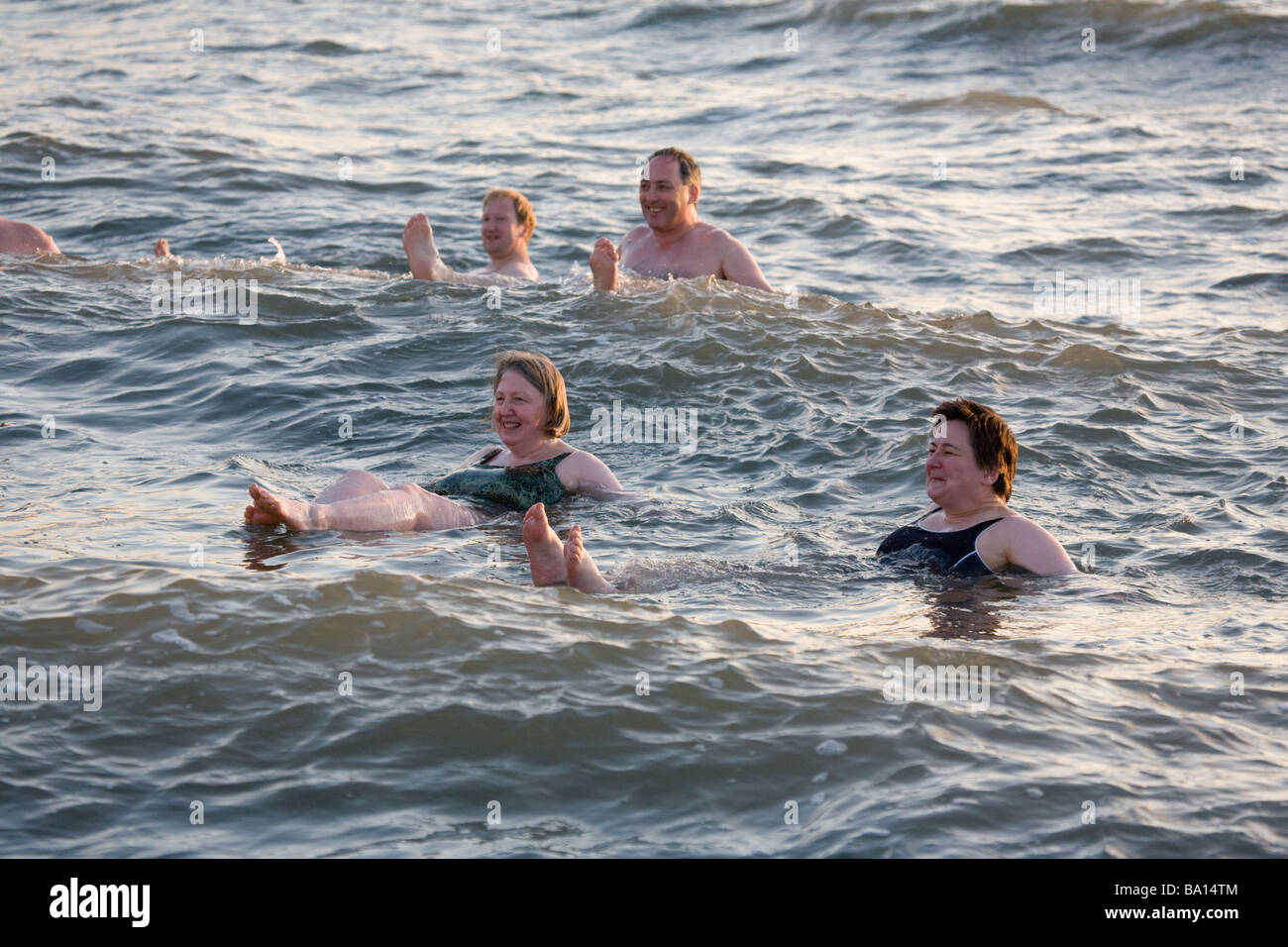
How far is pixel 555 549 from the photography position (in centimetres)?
627

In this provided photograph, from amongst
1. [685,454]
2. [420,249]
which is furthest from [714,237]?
[685,454]

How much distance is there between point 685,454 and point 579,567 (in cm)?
301

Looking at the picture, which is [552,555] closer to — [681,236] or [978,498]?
[978,498]

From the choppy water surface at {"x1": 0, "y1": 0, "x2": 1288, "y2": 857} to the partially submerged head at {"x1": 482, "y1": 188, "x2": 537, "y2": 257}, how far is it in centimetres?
117

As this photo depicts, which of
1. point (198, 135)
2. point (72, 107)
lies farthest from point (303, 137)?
point (72, 107)

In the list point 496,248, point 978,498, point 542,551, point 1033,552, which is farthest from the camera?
point 496,248

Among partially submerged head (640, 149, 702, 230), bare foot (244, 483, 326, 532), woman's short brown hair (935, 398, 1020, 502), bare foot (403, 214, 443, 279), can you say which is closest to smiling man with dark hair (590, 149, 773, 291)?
partially submerged head (640, 149, 702, 230)

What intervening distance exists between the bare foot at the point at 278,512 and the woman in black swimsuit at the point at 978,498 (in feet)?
9.62

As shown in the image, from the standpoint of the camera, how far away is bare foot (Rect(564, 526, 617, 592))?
245 inches

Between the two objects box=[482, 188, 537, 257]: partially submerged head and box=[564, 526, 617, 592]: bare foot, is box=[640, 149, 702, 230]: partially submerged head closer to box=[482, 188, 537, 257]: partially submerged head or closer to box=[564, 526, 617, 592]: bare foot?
box=[482, 188, 537, 257]: partially submerged head

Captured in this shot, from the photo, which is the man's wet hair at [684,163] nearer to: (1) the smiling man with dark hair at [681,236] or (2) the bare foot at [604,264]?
(1) the smiling man with dark hair at [681,236]

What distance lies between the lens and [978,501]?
6.87 metres

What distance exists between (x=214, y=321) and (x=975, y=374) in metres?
5.85
